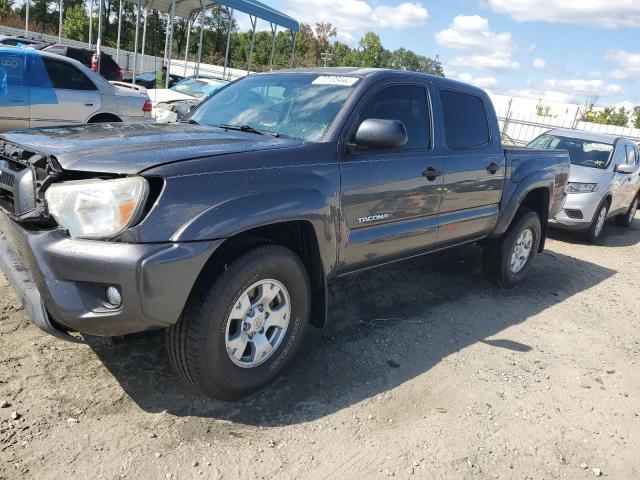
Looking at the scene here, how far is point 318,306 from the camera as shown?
10.9 feet

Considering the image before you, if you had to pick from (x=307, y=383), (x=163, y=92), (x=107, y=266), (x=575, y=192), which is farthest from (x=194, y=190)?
(x=163, y=92)

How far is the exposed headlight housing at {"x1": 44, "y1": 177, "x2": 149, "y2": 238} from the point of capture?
93.4 inches

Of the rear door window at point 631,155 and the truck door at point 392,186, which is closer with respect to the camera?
the truck door at point 392,186

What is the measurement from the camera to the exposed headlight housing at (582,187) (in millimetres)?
7977

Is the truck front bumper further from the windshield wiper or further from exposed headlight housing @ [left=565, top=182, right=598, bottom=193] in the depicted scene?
exposed headlight housing @ [left=565, top=182, right=598, bottom=193]

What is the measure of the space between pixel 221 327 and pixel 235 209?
59 centimetres

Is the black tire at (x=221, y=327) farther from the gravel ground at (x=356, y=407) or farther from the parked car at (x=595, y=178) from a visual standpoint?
the parked car at (x=595, y=178)

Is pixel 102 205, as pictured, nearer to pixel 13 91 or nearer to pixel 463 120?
pixel 463 120

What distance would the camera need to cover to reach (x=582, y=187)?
26.2ft

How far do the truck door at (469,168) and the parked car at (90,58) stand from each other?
14718mm

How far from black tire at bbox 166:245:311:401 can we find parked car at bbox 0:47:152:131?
6.58 metres

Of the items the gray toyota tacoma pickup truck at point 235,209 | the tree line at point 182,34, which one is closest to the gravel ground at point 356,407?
the gray toyota tacoma pickup truck at point 235,209

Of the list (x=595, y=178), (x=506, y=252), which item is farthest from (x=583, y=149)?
(x=506, y=252)

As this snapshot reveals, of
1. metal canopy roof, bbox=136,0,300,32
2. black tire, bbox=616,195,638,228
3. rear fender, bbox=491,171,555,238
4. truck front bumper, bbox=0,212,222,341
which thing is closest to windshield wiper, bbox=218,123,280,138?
truck front bumper, bbox=0,212,222,341
